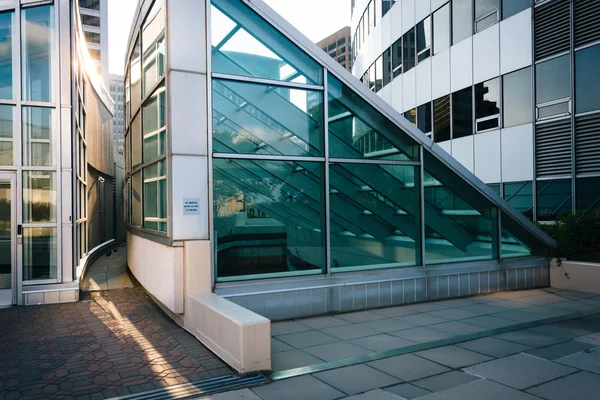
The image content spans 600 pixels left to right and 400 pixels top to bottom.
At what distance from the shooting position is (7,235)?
28.6ft

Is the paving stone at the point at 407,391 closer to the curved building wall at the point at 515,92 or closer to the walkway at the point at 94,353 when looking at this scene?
the walkway at the point at 94,353

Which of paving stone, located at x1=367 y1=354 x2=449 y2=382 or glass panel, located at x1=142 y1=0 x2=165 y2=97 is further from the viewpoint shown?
glass panel, located at x1=142 y1=0 x2=165 y2=97

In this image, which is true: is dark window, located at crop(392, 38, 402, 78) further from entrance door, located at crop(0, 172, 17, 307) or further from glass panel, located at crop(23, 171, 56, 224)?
entrance door, located at crop(0, 172, 17, 307)

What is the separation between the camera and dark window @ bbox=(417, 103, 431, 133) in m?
19.2

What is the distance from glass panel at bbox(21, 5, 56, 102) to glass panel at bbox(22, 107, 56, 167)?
0.28 metres

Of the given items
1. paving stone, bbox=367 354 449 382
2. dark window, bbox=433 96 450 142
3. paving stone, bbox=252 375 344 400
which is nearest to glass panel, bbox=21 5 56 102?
paving stone, bbox=252 375 344 400

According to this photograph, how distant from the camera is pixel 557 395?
14.9 ft

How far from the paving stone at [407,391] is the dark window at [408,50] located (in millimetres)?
17551

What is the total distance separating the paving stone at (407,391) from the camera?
4.54 m

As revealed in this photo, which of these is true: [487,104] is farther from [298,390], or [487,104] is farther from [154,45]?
[298,390]

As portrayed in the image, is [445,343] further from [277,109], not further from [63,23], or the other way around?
[63,23]

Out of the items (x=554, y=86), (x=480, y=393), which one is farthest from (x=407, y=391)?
(x=554, y=86)

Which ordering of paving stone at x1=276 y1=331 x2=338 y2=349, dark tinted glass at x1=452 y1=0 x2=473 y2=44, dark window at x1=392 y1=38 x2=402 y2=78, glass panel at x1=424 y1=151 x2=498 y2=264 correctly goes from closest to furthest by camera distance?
paving stone at x1=276 y1=331 x2=338 y2=349
glass panel at x1=424 y1=151 x2=498 y2=264
dark tinted glass at x1=452 y1=0 x2=473 y2=44
dark window at x1=392 y1=38 x2=402 y2=78

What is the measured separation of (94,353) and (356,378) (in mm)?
3261
